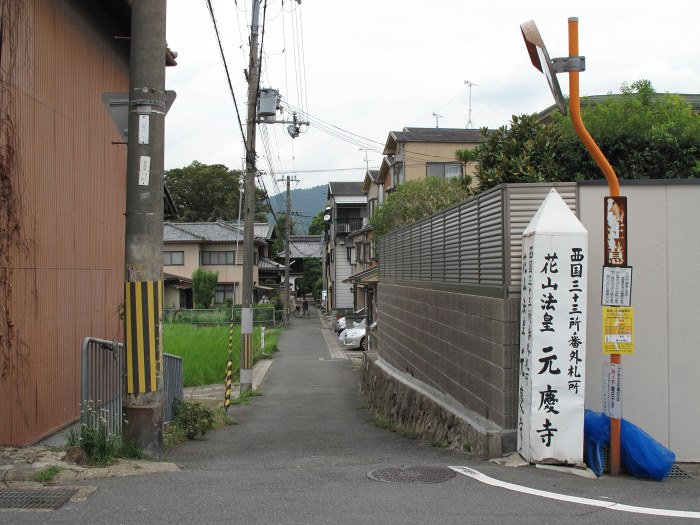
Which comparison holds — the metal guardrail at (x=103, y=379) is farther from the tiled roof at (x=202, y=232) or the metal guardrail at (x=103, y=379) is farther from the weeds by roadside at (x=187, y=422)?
the tiled roof at (x=202, y=232)

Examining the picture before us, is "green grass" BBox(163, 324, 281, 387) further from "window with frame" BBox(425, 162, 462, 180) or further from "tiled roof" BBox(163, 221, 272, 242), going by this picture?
"tiled roof" BBox(163, 221, 272, 242)

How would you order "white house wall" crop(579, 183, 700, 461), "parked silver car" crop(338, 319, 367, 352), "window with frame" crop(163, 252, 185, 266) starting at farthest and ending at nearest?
"window with frame" crop(163, 252, 185, 266)
"parked silver car" crop(338, 319, 367, 352)
"white house wall" crop(579, 183, 700, 461)

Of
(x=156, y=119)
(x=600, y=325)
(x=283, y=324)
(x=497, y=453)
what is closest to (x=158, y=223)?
(x=156, y=119)

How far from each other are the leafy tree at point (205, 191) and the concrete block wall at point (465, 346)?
184 feet

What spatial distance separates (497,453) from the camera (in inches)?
289

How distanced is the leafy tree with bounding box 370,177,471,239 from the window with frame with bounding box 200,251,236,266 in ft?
97.5

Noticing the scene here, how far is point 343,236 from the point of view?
60812 mm

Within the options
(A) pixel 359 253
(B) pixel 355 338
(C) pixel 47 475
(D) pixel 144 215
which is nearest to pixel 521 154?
(D) pixel 144 215

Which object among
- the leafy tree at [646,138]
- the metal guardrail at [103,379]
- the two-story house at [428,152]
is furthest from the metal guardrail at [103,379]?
the two-story house at [428,152]

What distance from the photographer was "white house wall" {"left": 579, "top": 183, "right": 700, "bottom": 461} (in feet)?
24.6

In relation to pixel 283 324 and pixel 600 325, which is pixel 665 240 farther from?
pixel 283 324

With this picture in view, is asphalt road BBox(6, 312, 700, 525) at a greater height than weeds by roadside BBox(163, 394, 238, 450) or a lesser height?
greater

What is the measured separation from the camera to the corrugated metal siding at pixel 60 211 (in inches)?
337

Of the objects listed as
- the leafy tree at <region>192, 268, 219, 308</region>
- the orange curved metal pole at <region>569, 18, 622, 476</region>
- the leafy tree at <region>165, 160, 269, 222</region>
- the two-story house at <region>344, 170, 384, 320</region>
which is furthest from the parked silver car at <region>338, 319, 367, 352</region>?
the leafy tree at <region>165, 160, 269, 222</region>
